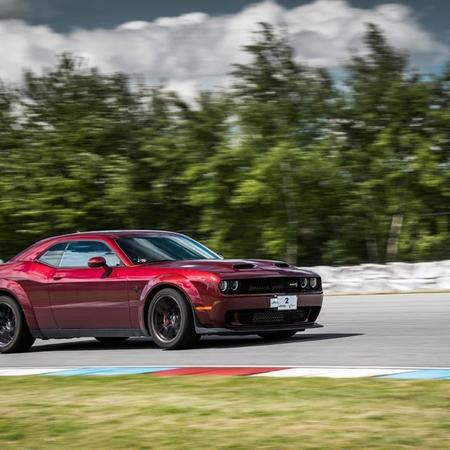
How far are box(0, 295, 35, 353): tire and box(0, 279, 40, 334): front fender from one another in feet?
0.23

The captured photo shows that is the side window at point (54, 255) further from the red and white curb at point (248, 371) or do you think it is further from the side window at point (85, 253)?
the red and white curb at point (248, 371)

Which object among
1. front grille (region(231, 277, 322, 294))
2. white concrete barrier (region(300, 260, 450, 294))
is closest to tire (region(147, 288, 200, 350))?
front grille (region(231, 277, 322, 294))

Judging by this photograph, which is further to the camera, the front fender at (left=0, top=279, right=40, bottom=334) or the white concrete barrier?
the white concrete barrier

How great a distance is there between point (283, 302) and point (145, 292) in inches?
57.4

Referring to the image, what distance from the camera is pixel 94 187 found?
36.5m

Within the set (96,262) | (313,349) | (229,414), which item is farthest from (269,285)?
(229,414)

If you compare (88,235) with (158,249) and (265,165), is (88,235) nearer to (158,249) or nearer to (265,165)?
(158,249)

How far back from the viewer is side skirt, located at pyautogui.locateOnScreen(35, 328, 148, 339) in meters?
12.1

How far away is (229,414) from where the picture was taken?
7152 millimetres

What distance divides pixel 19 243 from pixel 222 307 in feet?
83.2

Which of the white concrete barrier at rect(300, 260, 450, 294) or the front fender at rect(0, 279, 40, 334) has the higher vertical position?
the front fender at rect(0, 279, 40, 334)

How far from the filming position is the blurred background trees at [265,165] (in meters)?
33.3

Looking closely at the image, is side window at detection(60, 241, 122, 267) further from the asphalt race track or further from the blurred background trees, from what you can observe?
the blurred background trees

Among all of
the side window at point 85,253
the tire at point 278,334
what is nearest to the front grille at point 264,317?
the tire at point 278,334
